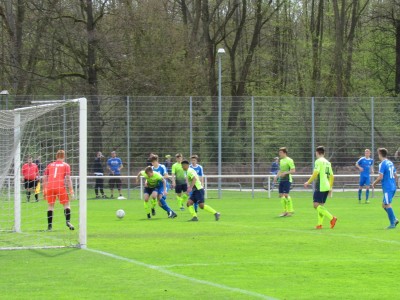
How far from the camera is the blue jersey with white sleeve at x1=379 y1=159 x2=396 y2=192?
19453 millimetres

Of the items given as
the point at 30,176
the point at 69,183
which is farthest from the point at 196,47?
the point at 69,183

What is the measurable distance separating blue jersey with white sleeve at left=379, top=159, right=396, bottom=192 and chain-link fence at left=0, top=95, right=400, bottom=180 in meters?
16.6

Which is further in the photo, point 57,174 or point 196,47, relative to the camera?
point 196,47

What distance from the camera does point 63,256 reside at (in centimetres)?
1421

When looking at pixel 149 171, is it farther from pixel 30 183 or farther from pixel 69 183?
pixel 69 183

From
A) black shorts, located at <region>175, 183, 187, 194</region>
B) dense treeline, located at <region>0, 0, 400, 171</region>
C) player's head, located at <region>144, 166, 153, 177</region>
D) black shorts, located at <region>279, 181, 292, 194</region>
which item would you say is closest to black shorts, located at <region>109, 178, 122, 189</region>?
dense treeline, located at <region>0, 0, 400, 171</region>

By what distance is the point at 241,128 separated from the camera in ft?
119

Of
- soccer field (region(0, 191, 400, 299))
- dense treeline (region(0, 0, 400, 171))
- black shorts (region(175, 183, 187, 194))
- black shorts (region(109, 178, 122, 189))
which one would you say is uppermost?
dense treeline (region(0, 0, 400, 171))

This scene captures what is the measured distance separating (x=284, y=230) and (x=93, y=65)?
26840 millimetres

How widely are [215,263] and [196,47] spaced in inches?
1380

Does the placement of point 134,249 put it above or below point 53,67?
below

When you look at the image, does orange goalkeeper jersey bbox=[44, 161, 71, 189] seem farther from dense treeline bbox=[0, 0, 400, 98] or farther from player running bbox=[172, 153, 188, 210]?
dense treeline bbox=[0, 0, 400, 98]

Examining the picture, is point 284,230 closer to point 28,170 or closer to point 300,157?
point 28,170

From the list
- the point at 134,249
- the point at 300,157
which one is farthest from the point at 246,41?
the point at 134,249
